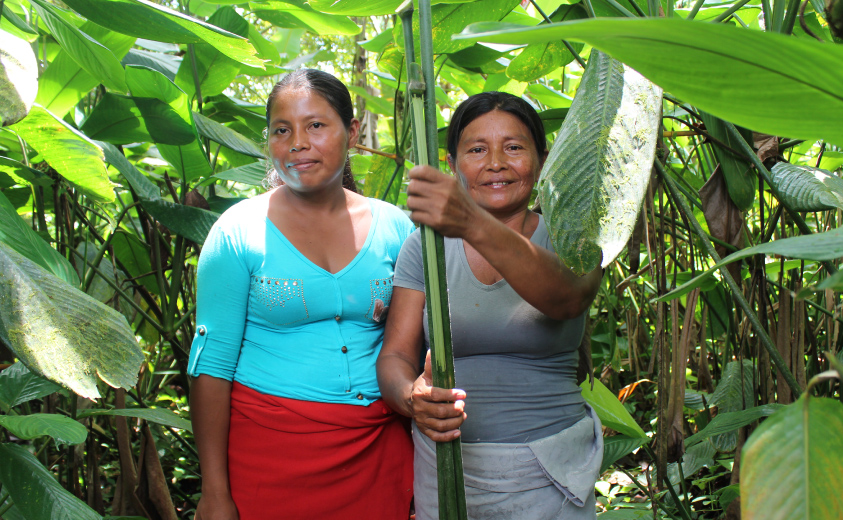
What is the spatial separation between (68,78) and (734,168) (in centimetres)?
147

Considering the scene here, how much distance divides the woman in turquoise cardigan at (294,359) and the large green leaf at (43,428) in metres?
0.23

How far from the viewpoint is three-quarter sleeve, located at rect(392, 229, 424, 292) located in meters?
1.11

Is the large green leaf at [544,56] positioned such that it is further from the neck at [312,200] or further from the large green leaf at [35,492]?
the large green leaf at [35,492]

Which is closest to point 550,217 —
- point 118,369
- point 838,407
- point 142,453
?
point 838,407

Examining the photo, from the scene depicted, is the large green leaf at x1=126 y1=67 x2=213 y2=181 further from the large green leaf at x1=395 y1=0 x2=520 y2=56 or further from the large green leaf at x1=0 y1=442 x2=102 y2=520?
the large green leaf at x1=0 y1=442 x2=102 y2=520

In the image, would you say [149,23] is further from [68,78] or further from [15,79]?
[68,78]

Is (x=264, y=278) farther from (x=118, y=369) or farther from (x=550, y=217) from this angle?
(x=550, y=217)

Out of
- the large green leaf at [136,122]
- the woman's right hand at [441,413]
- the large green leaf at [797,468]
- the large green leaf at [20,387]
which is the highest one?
the large green leaf at [136,122]

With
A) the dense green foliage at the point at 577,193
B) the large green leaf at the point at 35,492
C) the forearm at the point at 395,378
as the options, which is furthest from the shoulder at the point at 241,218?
the large green leaf at the point at 35,492

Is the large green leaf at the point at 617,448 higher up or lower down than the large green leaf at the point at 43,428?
lower down

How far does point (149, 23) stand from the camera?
3.10 ft

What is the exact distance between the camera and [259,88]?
6.14 meters

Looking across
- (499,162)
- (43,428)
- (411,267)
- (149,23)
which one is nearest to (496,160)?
(499,162)

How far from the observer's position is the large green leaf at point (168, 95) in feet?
4.33
